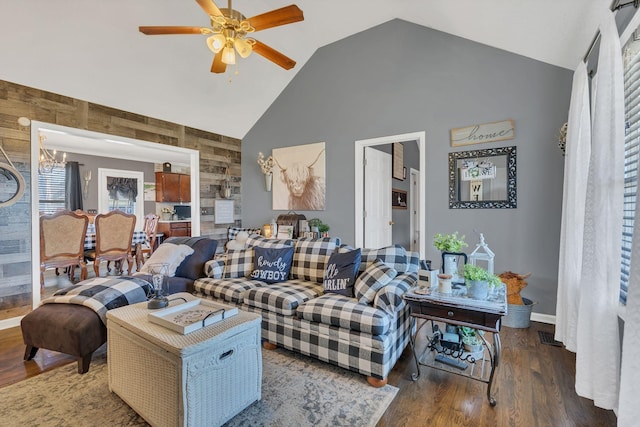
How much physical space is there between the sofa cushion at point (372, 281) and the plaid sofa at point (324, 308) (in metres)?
0.04

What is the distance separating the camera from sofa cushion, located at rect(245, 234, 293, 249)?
323 centimetres

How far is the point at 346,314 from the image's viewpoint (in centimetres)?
211

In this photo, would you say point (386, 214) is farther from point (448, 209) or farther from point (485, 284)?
point (485, 284)

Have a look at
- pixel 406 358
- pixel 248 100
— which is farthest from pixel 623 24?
pixel 248 100

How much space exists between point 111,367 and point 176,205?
6.68 m

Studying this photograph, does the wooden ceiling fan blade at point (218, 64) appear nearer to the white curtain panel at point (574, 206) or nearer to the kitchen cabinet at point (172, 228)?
the white curtain panel at point (574, 206)

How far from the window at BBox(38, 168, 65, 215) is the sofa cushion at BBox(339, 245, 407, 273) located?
7.06 metres

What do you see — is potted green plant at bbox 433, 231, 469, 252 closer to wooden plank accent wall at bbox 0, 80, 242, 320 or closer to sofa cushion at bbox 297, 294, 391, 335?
sofa cushion at bbox 297, 294, 391, 335

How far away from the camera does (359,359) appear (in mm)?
2061

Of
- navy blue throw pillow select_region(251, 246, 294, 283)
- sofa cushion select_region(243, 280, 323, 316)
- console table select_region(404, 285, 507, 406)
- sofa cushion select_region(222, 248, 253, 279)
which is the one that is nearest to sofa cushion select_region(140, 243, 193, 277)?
sofa cushion select_region(222, 248, 253, 279)

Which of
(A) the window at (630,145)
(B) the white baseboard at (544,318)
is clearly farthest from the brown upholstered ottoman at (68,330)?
(B) the white baseboard at (544,318)

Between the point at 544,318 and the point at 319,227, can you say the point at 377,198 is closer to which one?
the point at 319,227

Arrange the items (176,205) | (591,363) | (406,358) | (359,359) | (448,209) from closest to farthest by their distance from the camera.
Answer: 1. (591,363)
2. (359,359)
3. (406,358)
4. (448,209)
5. (176,205)

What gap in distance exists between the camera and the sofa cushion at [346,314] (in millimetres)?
2002
